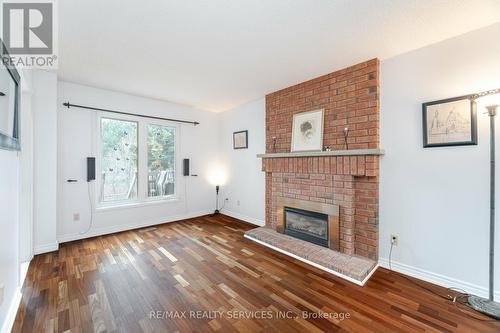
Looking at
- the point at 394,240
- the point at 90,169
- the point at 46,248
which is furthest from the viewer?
the point at 90,169

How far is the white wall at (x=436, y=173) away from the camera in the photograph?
1.98 meters

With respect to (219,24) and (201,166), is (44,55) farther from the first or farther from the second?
(201,166)

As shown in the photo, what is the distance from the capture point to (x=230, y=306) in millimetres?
1846

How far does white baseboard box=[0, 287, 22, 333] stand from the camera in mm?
1500

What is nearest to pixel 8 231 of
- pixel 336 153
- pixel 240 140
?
pixel 336 153

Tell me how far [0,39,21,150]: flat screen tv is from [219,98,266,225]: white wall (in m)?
3.29

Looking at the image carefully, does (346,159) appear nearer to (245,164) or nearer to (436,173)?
(436,173)

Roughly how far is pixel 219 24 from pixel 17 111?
204cm

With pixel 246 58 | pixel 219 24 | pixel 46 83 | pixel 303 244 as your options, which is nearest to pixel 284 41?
pixel 246 58

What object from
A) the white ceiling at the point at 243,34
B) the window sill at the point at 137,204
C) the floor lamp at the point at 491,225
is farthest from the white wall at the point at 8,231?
the floor lamp at the point at 491,225

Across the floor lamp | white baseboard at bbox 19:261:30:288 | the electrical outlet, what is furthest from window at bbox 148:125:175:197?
the floor lamp

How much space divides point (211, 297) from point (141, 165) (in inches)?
120

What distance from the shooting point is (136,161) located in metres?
4.05

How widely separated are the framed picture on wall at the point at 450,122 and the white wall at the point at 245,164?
98.2 inches
